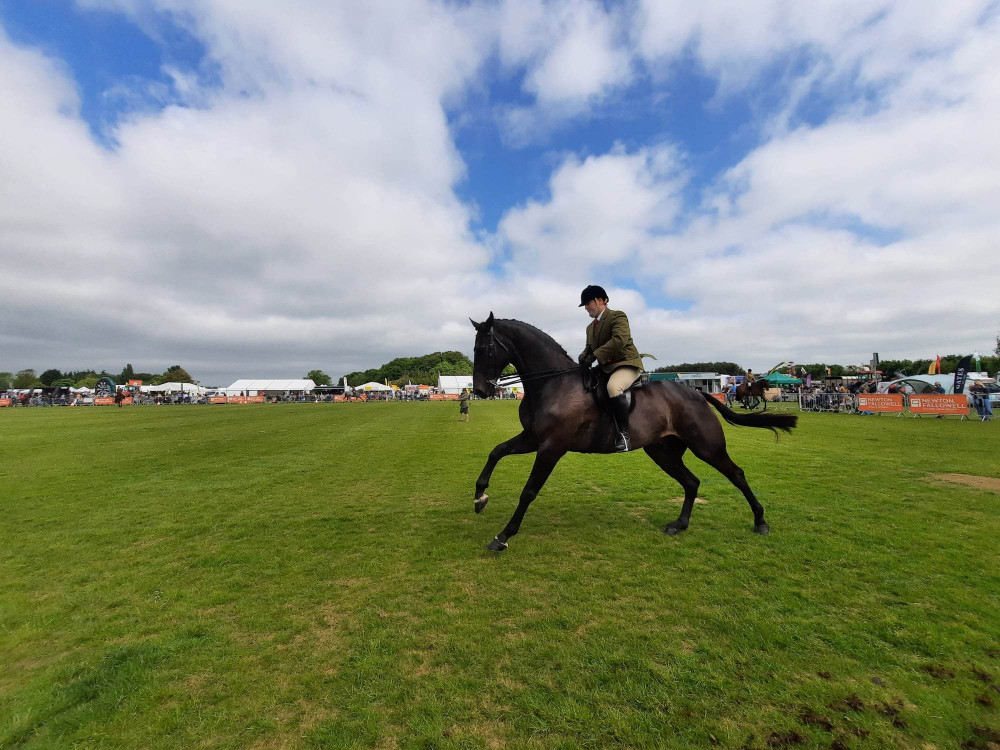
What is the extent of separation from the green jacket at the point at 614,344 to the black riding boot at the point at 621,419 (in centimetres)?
42

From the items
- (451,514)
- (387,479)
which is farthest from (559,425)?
(387,479)

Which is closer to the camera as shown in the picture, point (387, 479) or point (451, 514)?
point (451, 514)

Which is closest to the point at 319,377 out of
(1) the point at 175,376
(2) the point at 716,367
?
(1) the point at 175,376

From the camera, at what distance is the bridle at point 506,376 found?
5992 millimetres

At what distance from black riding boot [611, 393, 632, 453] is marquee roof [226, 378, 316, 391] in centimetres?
8807

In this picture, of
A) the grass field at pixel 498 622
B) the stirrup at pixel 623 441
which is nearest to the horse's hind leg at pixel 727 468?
the grass field at pixel 498 622

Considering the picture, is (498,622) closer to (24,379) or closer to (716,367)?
(716,367)

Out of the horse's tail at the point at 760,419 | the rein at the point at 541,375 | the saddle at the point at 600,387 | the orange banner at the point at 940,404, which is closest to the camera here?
the saddle at the point at 600,387

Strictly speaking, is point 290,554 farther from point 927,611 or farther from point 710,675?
point 927,611

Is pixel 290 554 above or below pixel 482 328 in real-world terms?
below

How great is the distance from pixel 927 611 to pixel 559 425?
364cm

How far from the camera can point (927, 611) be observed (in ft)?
12.0

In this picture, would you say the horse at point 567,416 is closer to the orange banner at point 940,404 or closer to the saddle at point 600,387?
the saddle at point 600,387

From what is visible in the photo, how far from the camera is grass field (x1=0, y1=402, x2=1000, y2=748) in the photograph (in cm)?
251
